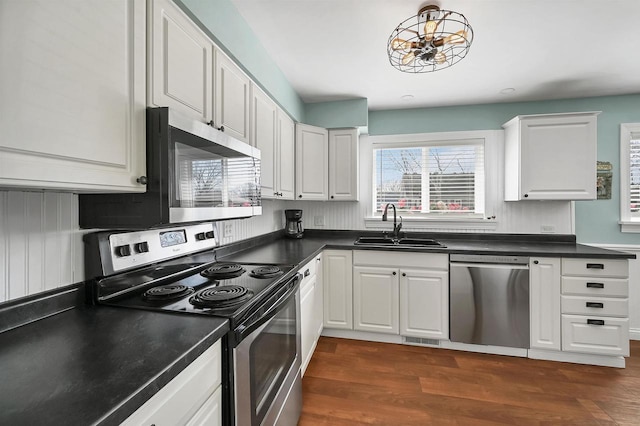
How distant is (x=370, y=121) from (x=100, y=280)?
9.80 feet

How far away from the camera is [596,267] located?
7.23ft

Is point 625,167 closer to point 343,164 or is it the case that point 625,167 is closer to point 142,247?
point 343,164

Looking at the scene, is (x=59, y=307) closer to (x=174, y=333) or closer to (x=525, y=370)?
(x=174, y=333)

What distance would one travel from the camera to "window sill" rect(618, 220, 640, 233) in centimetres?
273

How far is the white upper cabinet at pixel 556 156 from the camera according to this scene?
2.52m

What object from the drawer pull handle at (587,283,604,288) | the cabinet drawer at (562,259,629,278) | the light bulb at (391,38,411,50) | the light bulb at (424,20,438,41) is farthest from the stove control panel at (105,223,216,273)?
the drawer pull handle at (587,283,604,288)

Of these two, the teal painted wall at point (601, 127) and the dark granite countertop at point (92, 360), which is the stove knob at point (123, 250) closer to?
the dark granite countertop at point (92, 360)

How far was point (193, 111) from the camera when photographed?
126 cm

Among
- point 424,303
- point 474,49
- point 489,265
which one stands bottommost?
point 424,303

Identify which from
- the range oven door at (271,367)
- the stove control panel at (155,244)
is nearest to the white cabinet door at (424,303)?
the range oven door at (271,367)

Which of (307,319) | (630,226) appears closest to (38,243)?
(307,319)

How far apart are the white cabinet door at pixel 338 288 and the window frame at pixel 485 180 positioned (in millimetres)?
748

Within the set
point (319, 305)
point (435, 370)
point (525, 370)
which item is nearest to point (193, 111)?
point (319, 305)

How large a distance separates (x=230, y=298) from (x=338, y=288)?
1.73m
